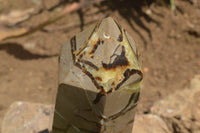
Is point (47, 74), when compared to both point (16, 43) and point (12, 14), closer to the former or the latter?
point (16, 43)

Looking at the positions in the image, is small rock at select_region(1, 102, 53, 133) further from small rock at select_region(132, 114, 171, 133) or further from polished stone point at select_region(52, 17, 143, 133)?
polished stone point at select_region(52, 17, 143, 133)

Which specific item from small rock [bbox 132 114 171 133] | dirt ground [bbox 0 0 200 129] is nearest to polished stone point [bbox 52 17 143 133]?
small rock [bbox 132 114 171 133]

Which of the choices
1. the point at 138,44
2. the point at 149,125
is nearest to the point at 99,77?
the point at 149,125

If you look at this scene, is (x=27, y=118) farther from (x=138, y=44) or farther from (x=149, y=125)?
(x=138, y=44)

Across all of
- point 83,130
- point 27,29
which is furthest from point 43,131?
point 27,29

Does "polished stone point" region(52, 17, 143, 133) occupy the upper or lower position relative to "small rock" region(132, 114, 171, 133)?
upper

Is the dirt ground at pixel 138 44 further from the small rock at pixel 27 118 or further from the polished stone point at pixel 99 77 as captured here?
the polished stone point at pixel 99 77
